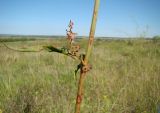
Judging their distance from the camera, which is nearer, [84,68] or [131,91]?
[84,68]

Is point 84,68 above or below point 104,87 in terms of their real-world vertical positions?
above

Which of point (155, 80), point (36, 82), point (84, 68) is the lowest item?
point (36, 82)

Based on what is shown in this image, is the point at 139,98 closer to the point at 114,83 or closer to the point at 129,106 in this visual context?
the point at 129,106

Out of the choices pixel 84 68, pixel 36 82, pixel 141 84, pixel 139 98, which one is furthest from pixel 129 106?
pixel 84 68

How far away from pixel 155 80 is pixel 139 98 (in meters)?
0.58

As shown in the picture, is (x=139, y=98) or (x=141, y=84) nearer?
(x=139, y=98)

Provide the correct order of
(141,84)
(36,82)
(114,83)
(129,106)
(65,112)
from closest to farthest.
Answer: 1. (65,112)
2. (129,106)
3. (141,84)
4. (114,83)
5. (36,82)

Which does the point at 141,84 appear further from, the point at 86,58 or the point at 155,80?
the point at 86,58

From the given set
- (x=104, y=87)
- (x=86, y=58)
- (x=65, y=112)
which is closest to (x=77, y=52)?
(x=86, y=58)

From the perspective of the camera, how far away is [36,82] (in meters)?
3.66

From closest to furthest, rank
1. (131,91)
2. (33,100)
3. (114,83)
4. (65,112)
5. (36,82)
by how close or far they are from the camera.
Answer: (65,112), (33,100), (131,91), (114,83), (36,82)

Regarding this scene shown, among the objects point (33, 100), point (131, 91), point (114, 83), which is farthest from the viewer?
point (114, 83)

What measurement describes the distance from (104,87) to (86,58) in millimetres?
2768

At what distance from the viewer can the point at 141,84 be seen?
125 inches
